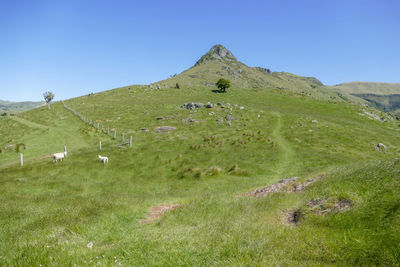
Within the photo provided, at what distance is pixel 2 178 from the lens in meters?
18.5

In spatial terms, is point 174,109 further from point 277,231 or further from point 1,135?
point 277,231

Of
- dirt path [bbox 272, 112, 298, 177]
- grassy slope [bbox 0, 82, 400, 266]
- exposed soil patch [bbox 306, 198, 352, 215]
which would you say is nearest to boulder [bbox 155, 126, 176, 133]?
grassy slope [bbox 0, 82, 400, 266]

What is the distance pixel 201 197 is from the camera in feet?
42.9

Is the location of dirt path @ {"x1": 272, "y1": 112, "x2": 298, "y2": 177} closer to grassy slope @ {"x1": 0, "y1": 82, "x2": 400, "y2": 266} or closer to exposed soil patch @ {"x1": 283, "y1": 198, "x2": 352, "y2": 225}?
grassy slope @ {"x1": 0, "y1": 82, "x2": 400, "y2": 266}

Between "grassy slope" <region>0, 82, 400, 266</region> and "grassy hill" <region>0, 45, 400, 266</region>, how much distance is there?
49mm

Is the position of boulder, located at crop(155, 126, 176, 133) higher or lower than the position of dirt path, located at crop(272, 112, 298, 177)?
higher

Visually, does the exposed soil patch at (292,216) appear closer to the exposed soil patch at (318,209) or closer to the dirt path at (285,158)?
the exposed soil patch at (318,209)

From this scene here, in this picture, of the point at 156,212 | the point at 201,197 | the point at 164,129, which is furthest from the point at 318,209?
the point at 164,129

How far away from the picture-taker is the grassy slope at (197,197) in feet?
16.8

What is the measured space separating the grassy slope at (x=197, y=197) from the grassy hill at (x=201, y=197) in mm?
49

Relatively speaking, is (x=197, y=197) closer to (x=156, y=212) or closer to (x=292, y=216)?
(x=156, y=212)

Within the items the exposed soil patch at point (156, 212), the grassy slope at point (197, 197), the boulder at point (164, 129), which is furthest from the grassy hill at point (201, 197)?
the boulder at point (164, 129)

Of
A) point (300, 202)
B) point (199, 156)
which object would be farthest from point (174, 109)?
point (300, 202)

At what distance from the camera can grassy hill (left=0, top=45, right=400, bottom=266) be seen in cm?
515
